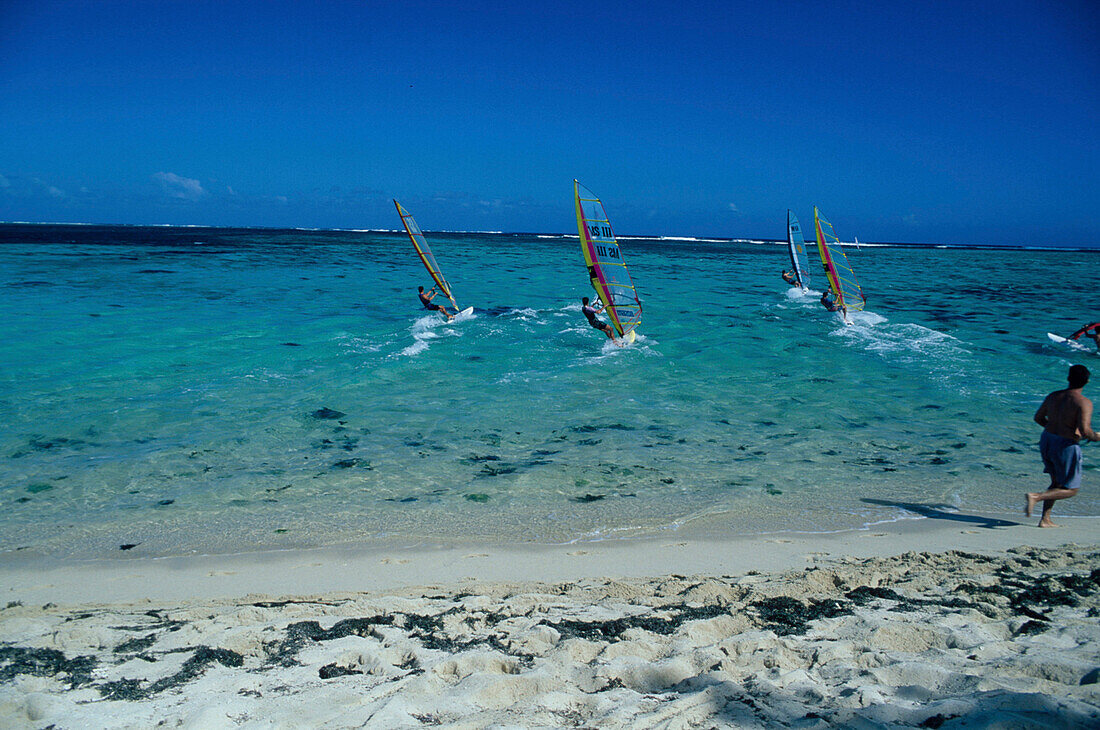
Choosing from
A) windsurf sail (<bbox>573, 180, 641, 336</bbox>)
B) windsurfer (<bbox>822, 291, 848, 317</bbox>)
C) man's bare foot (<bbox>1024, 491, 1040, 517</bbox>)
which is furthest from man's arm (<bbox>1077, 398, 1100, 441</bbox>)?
windsurfer (<bbox>822, 291, 848, 317</bbox>)

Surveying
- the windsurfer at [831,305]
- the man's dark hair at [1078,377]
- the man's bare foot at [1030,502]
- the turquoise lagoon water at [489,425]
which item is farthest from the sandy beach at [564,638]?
the windsurfer at [831,305]

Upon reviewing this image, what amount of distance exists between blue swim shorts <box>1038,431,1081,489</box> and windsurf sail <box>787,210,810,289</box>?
16.1m

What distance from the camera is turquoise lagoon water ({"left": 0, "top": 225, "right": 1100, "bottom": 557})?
19.8ft

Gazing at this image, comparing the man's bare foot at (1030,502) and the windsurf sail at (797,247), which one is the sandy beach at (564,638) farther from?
the windsurf sail at (797,247)

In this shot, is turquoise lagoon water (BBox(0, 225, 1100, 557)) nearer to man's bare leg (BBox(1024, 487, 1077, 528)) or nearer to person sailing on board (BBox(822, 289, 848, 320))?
man's bare leg (BBox(1024, 487, 1077, 528))

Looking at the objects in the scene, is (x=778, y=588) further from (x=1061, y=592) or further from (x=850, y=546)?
(x=1061, y=592)

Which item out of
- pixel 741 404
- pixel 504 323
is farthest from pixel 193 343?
pixel 741 404

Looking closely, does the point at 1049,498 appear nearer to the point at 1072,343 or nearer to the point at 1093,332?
the point at 1072,343

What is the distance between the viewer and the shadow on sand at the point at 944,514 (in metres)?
5.85

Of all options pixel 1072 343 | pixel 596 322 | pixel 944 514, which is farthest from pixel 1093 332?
pixel 944 514

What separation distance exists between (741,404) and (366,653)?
8164mm

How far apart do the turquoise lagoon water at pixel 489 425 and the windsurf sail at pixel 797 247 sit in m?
3.16

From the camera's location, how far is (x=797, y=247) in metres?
22.7

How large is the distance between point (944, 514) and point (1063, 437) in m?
1.23
